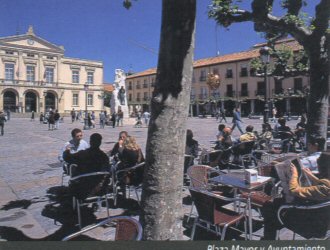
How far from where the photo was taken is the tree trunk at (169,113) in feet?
7.33

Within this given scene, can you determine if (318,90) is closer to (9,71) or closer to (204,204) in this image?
(204,204)

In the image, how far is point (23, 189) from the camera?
16.4 ft

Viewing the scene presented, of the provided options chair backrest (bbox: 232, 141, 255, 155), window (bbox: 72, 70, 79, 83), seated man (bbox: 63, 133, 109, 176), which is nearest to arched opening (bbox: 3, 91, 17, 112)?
window (bbox: 72, 70, 79, 83)

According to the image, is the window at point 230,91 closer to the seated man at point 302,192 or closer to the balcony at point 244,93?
the balcony at point 244,93

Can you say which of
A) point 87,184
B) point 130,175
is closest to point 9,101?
point 87,184

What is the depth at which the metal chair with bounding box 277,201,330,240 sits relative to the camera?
2.66 m

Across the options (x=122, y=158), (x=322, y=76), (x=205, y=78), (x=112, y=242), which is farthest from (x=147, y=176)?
(x=322, y=76)

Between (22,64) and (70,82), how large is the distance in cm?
92

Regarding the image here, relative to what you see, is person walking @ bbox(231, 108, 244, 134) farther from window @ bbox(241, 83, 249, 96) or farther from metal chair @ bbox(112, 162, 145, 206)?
metal chair @ bbox(112, 162, 145, 206)

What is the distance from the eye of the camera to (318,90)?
5.54 metres

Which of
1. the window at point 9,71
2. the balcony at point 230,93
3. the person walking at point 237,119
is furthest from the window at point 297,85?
the window at point 9,71

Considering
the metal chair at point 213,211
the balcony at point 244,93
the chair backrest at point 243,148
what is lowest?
the metal chair at point 213,211

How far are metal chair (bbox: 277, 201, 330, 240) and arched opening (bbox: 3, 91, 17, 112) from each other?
346 centimetres

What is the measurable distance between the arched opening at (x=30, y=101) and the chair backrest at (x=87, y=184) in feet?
4.11
